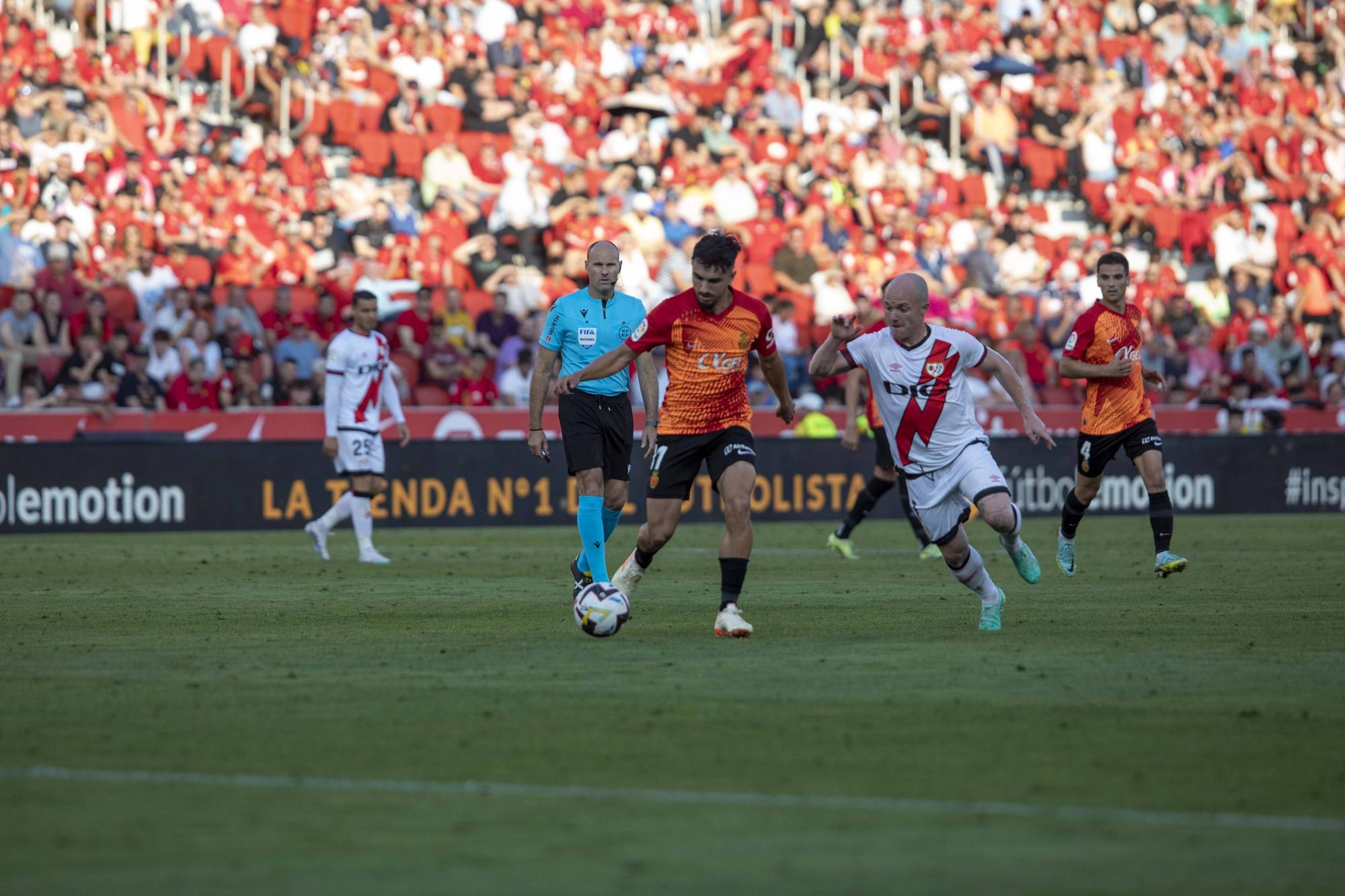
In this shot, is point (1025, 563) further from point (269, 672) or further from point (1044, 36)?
point (1044, 36)

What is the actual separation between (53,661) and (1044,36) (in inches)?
1143

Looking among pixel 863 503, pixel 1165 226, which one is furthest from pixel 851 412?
pixel 1165 226

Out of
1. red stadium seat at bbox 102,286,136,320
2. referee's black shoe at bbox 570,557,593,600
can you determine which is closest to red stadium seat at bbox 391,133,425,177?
red stadium seat at bbox 102,286,136,320

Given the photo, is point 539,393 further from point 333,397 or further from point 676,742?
point 333,397

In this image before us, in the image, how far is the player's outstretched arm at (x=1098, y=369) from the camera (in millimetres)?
15086

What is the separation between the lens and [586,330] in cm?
1286

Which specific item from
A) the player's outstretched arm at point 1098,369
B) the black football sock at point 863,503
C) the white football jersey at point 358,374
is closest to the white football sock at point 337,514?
the white football jersey at point 358,374

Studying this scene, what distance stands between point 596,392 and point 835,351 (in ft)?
7.74

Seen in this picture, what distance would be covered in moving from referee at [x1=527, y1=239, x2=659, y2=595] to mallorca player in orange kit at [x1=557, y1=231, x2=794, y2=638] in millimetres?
1154

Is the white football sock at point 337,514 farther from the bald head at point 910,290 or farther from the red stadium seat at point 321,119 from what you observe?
the red stadium seat at point 321,119

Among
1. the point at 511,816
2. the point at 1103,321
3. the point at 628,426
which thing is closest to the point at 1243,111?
the point at 1103,321

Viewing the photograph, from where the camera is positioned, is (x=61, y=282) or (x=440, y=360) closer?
(x=61, y=282)

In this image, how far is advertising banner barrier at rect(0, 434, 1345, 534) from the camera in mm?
22516

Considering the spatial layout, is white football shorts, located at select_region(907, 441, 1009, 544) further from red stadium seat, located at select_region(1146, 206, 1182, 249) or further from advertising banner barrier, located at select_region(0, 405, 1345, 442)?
red stadium seat, located at select_region(1146, 206, 1182, 249)
